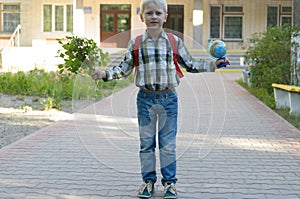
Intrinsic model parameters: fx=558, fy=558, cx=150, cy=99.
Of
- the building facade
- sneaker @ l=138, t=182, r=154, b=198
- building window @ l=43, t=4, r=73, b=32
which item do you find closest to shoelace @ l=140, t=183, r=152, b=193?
sneaker @ l=138, t=182, r=154, b=198

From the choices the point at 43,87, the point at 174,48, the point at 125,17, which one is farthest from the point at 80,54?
the point at 125,17

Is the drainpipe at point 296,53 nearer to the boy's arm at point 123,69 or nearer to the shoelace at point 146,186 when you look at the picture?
the shoelace at point 146,186

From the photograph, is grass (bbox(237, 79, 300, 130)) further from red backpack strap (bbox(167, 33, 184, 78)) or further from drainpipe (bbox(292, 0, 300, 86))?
red backpack strap (bbox(167, 33, 184, 78))

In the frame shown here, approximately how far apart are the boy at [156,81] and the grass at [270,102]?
16.9 ft

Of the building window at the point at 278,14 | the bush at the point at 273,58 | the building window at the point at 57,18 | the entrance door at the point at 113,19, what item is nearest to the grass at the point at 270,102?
the bush at the point at 273,58

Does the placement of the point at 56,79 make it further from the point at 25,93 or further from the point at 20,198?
the point at 20,198

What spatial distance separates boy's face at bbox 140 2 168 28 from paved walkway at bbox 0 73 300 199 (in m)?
1.47

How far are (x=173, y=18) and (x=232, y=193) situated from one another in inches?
1099

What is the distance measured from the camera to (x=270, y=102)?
534 inches

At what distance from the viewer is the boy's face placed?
4.91m

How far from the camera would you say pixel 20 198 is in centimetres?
526

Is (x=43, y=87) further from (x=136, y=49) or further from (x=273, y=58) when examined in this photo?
(x=136, y=49)

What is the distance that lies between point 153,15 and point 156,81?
0.59m

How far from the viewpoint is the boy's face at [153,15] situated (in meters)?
4.91
